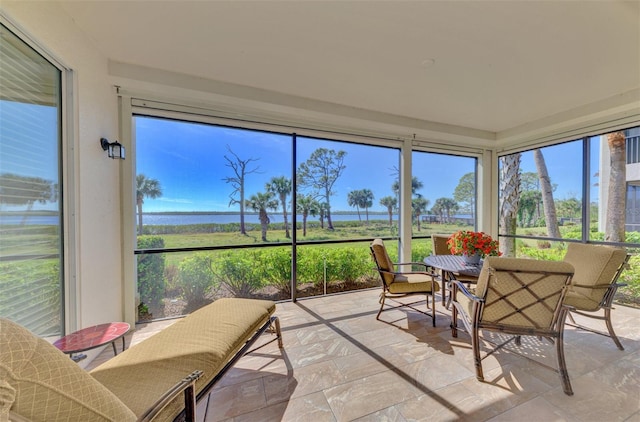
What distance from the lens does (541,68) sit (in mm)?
2416

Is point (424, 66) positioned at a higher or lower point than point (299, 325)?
higher

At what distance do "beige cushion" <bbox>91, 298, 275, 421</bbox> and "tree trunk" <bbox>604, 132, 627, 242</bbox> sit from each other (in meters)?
4.88

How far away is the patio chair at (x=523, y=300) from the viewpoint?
1661 mm

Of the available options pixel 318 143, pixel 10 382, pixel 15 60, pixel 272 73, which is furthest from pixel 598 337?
pixel 15 60

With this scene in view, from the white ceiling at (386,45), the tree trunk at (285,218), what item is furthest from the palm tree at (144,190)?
the tree trunk at (285,218)

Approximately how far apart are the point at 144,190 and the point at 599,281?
481cm

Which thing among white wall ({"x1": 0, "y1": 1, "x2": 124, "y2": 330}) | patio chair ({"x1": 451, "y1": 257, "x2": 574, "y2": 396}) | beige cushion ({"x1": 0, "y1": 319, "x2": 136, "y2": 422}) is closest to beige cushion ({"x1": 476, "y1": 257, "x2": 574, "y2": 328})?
patio chair ({"x1": 451, "y1": 257, "x2": 574, "y2": 396})

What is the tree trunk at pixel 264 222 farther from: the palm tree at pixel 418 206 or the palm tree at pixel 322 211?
the palm tree at pixel 418 206

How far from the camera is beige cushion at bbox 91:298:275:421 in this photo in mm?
1165

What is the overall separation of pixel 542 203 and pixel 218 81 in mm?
5396

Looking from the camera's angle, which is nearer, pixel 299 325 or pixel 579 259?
pixel 579 259

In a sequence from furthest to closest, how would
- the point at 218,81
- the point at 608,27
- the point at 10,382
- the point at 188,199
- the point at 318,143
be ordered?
the point at 318,143 → the point at 188,199 → the point at 218,81 → the point at 608,27 → the point at 10,382

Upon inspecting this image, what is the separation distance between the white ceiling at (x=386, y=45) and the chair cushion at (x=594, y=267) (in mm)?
1831

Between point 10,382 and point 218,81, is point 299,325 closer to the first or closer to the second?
point 10,382
